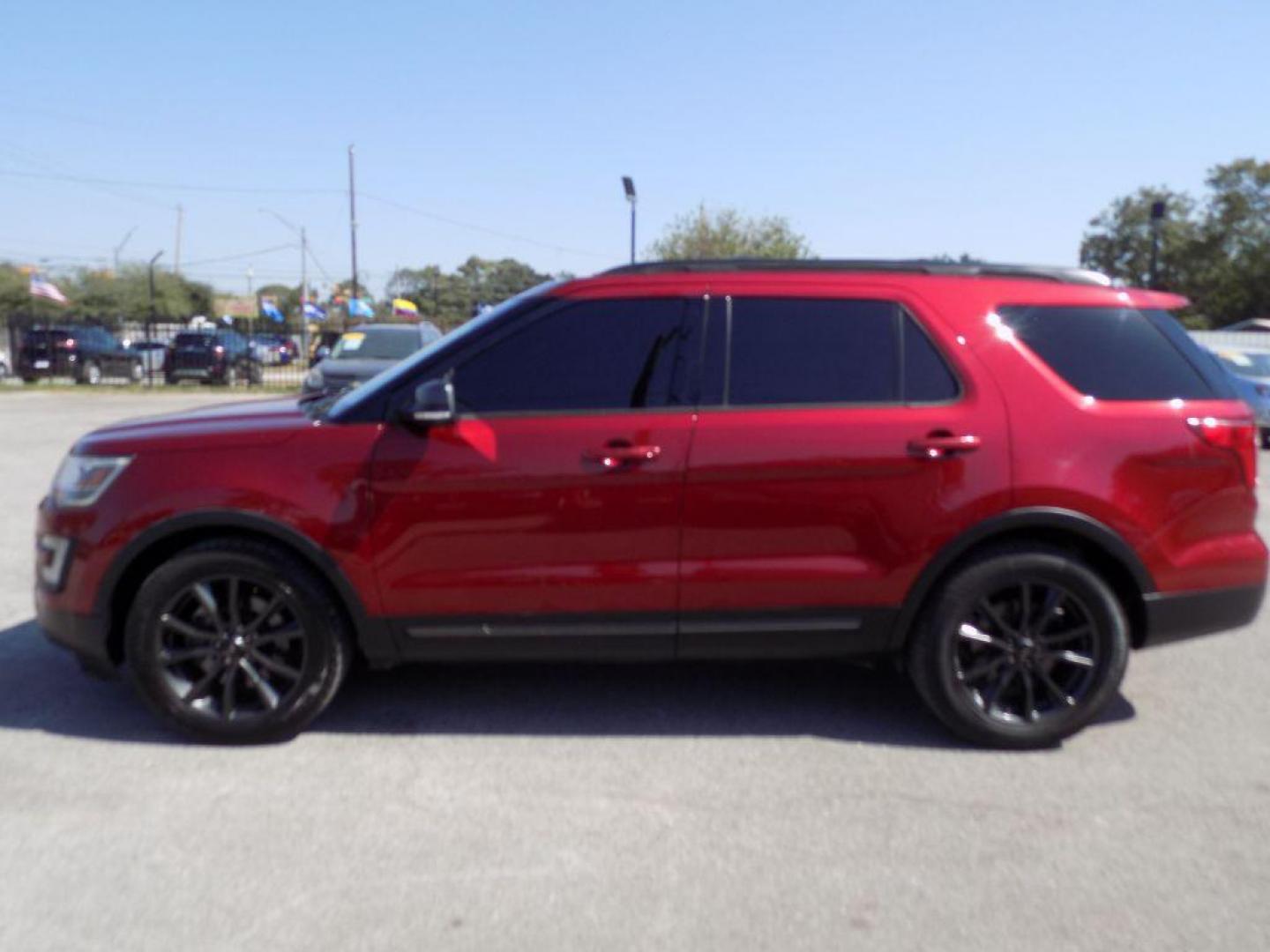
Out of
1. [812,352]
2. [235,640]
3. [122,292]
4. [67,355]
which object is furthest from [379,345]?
[122,292]

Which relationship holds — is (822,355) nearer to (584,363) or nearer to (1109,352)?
(584,363)

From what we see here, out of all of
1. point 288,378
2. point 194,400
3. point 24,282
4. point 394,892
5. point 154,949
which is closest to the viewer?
point 154,949

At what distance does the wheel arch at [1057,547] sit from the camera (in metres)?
4.59

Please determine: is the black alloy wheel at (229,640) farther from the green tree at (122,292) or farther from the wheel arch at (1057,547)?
the green tree at (122,292)

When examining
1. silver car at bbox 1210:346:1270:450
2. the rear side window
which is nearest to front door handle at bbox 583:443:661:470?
the rear side window

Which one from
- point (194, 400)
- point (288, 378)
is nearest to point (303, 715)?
point (194, 400)

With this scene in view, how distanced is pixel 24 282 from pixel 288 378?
49035 mm

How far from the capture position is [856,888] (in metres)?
3.55

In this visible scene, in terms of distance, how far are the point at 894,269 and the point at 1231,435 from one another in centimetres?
147

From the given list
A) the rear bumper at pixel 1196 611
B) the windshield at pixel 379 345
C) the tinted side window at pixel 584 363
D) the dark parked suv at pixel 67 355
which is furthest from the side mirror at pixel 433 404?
Answer: the dark parked suv at pixel 67 355

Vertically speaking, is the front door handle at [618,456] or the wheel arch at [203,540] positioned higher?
the front door handle at [618,456]

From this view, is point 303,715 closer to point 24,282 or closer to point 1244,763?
point 1244,763

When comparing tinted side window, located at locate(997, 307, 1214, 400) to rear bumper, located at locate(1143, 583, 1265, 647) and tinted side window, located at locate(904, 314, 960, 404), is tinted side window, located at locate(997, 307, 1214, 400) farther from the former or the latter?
rear bumper, located at locate(1143, 583, 1265, 647)

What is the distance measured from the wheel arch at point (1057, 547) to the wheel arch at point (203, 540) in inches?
81.8
